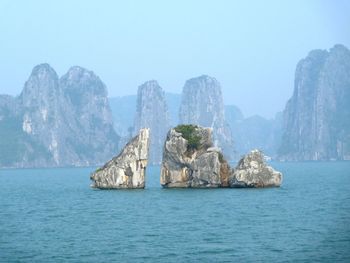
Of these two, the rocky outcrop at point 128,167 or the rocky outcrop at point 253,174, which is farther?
the rocky outcrop at point 128,167

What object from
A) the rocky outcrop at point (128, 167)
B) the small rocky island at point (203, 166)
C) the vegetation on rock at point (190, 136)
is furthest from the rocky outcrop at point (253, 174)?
the rocky outcrop at point (128, 167)

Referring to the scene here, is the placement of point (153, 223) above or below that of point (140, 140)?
below

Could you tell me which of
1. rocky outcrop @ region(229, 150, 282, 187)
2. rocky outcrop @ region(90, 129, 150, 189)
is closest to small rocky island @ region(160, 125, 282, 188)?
rocky outcrop @ region(229, 150, 282, 187)

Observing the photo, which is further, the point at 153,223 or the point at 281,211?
the point at 281,211

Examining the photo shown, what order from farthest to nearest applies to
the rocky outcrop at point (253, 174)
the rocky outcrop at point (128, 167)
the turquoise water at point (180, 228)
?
the rocky outcrop at point (128, 167) → the rocky outcrop at point (253, 174) → the turquoise water at point (180, 228)

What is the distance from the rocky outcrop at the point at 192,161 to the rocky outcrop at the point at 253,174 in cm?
219

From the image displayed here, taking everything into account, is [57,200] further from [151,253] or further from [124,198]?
[151,253]

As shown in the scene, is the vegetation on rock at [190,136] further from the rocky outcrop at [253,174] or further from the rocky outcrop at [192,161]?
the rocky outcrop at [253,174]

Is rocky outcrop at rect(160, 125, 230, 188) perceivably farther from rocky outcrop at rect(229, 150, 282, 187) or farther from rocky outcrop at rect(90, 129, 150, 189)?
rocky outcrop at rect(90, 129, 150, 189)

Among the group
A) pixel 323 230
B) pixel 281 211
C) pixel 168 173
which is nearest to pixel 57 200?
pixel 168 173

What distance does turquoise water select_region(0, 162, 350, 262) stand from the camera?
137 feet

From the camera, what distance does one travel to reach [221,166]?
298 feet

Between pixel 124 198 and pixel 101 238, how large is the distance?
1208 inches

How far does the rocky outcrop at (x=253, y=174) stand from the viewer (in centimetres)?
8719
